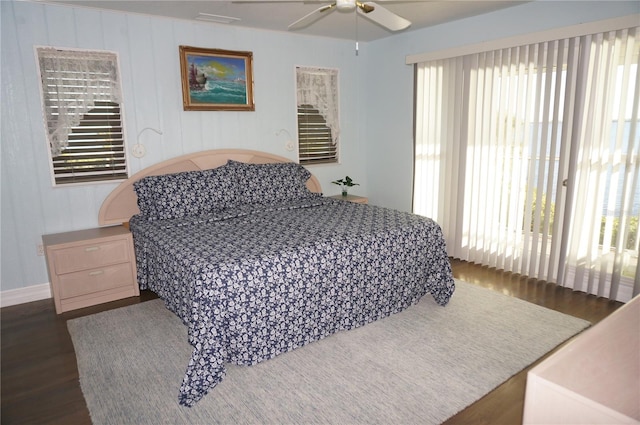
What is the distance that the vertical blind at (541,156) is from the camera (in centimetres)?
313

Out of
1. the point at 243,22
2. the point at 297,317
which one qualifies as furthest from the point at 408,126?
the point at 297,317

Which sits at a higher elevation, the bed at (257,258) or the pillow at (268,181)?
the pillow at (268,181)

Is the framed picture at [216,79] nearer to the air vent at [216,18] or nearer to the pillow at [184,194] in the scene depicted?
the air vent at [216,18]

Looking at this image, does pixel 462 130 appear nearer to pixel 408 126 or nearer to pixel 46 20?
pixel 408 126

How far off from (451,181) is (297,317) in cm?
255

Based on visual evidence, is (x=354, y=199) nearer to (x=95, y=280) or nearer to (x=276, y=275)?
(x=276, y=275)

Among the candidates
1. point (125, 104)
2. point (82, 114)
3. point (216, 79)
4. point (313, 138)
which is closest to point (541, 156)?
point (313, 138)

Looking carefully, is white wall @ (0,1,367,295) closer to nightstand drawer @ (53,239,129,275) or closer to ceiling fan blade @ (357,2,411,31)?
nightstand drawer @ (53,239,129,275)

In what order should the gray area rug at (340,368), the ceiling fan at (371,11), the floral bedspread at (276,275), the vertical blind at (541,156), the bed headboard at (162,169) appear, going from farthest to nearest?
the bed headboard at (162,169) < the vertical blind at (541,156) < the ceiling fan at (371,11) < the floral bedspread at (276,275) < the gray area rug at (340,368)

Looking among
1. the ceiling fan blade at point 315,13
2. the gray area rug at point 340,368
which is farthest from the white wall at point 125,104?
the gray area rug at point 340,368

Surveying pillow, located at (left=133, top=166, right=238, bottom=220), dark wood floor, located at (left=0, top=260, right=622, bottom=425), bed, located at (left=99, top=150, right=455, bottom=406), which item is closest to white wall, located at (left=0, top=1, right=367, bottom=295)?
bed, located at (left=99, top=150, right=455, bottom=406)

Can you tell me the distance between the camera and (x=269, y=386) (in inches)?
88.4

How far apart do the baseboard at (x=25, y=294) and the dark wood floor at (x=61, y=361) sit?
6cm

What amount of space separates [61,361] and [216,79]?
2.78m
